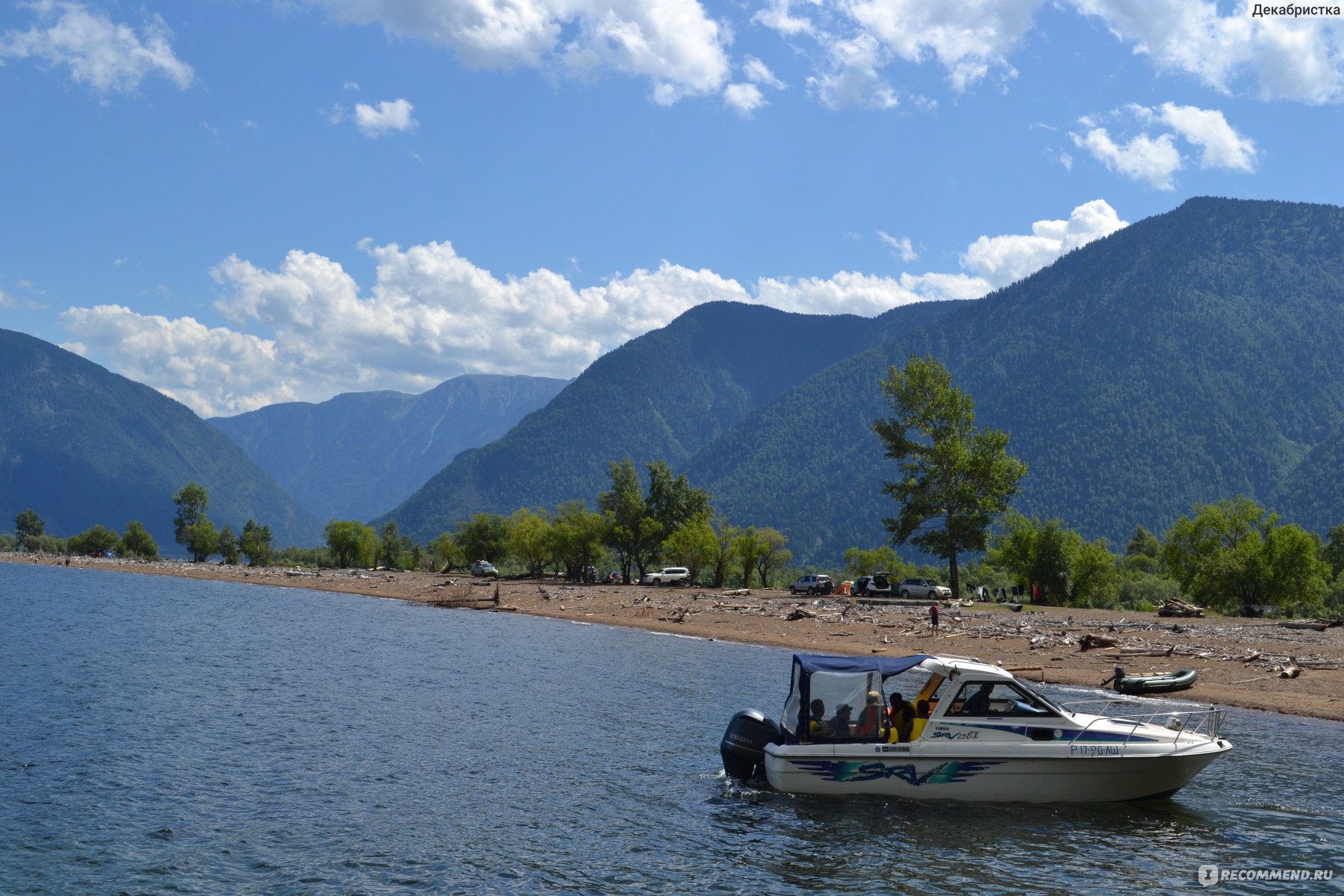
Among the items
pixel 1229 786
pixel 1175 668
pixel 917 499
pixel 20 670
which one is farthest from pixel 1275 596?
pixel 20 670

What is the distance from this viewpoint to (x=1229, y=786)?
22.8 metres

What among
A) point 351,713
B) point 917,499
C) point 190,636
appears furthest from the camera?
point 917,499

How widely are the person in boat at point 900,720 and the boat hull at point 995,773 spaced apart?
1.61ft

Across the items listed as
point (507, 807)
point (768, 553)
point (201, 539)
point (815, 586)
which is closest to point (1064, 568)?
point (815, 586)

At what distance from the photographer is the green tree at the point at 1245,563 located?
2734 inches

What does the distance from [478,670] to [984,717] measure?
79.7ft

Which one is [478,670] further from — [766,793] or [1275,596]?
[1275,596]

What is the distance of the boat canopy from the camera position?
69.7 ft

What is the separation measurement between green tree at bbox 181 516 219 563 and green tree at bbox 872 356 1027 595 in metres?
129

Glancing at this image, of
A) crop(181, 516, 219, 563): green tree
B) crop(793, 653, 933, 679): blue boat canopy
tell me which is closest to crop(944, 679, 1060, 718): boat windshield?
crop(793, 653, 933, 679): blue boat canopy

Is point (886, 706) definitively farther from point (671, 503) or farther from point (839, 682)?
point (671, 503)

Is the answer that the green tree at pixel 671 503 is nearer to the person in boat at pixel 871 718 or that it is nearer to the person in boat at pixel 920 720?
the person in boat at pixel 920 720

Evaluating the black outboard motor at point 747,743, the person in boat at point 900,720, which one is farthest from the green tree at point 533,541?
the person in boat at point 900,720

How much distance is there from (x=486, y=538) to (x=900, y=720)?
374ft
